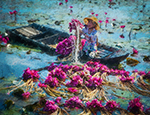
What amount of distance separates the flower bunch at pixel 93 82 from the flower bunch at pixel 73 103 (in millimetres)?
486

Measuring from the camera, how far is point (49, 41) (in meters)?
4.75

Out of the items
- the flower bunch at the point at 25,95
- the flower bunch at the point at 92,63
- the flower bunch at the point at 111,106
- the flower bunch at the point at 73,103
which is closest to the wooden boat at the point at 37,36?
the flower bunch at the point at 92,63

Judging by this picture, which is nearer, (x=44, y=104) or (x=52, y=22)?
(x=44, y=104)

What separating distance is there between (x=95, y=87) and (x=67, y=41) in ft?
4.61

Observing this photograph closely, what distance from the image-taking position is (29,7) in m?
8.02

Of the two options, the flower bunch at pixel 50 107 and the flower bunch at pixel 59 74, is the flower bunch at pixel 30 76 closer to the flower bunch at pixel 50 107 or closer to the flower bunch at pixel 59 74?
the flower bunch at pixel 59 74

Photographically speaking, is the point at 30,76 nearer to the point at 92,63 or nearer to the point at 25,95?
the point at 25,95

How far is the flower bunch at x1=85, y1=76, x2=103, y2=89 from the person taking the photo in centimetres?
327

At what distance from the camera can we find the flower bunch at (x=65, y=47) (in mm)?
4109

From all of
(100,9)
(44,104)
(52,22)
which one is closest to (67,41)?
(44,104)

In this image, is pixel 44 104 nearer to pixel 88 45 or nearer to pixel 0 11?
pixel 88 45

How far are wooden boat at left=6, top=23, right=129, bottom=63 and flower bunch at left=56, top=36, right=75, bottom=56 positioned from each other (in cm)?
14

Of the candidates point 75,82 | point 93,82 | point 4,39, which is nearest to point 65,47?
point 75,82

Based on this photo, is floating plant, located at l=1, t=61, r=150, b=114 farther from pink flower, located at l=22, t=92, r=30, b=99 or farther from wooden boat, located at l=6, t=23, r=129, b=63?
wooden boat, located at l=6, t=23, r=129, b=63
